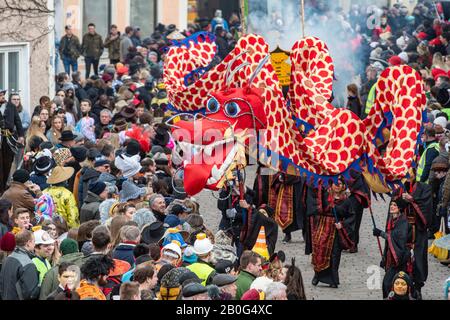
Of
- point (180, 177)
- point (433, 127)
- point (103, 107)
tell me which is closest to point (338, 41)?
point (103, 107)

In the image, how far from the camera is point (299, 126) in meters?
17.3

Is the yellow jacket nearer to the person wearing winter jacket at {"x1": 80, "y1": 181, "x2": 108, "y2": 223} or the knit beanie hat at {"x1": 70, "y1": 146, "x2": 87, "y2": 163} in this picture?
→ the person wearing winter jacket at {"x1": 80, "y1": 181, "x2": 108, "y2": 223}

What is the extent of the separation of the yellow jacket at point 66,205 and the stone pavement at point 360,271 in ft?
9.75

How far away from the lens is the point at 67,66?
1323 inches

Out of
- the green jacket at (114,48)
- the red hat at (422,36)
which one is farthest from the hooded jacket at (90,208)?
the green jacket at (114,48)

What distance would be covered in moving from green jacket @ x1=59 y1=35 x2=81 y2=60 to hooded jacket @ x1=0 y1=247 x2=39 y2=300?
1958 centimetres

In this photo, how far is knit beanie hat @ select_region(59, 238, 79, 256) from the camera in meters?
14.7

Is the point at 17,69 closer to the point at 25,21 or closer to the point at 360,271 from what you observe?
the point at 25,21

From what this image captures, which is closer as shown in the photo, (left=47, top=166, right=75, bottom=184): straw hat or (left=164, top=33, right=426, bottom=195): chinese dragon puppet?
(left=164, top=33, right=426, bottom=195): chinese dragon puppet

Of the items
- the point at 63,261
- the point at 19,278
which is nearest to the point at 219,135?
the point at 63,261

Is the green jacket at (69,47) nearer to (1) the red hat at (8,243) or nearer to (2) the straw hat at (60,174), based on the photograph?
(2) the straw hat at (60,174)

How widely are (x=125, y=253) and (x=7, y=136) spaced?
8.68 meters

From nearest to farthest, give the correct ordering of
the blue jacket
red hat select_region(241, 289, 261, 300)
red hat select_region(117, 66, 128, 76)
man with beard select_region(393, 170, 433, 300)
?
red hat select_region(241, 289, 261, 300), the blue jacket, man with beard select_region(393, 170, 433, 300), red hat select_region(117, 66, 128, 76)

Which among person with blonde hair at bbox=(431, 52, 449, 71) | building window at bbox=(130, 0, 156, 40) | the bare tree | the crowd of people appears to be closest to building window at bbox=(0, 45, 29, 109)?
the bare tree
